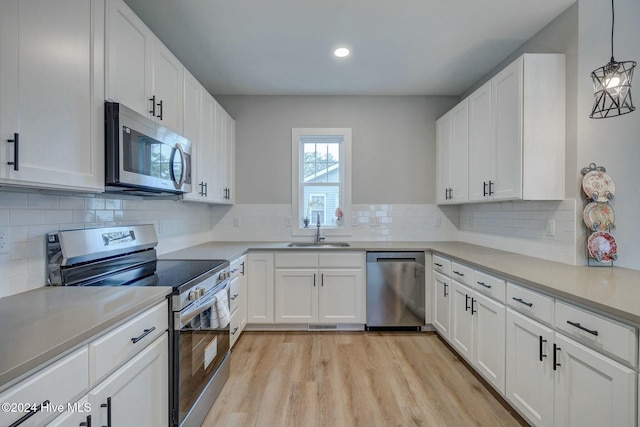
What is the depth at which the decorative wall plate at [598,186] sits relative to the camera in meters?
1.84

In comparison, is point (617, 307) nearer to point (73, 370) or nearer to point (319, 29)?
point (73, 370)

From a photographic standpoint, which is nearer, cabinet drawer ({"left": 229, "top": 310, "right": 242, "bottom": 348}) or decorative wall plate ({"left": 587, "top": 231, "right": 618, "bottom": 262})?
decorative wall plate ({"left": 587, "top": 231, "right": 618, "bottom": 262})

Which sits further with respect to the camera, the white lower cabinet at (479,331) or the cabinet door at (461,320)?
the cabinet door at (461,320)

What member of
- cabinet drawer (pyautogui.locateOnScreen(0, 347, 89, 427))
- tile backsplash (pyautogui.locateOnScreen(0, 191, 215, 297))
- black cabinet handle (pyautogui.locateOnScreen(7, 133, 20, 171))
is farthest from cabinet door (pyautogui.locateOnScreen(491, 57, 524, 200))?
tile backsplash (pyautogui.locateOnScreen(0, 191, 215, 297))

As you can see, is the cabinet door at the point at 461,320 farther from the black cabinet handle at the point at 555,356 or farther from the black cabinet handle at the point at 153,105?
the black cabinet handle at the point at 153,105

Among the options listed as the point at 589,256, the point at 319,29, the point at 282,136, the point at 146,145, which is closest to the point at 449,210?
the point at 589,256

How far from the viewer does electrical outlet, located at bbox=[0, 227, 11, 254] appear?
1234 millimetres

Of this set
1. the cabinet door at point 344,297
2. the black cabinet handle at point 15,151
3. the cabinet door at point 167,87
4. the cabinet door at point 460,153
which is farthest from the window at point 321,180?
the black cabinet handle at point 15,151

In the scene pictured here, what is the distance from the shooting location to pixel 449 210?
364cm

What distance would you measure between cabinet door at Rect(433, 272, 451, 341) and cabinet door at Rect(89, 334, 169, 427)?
7.48 ft

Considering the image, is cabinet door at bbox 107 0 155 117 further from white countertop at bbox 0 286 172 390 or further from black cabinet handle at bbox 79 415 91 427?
black cabinet handle at bbox 79 415 91 427

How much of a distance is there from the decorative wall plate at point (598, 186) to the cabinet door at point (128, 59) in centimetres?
280

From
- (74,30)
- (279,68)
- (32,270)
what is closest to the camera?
(74,30)

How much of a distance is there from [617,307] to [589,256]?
1.00 m
